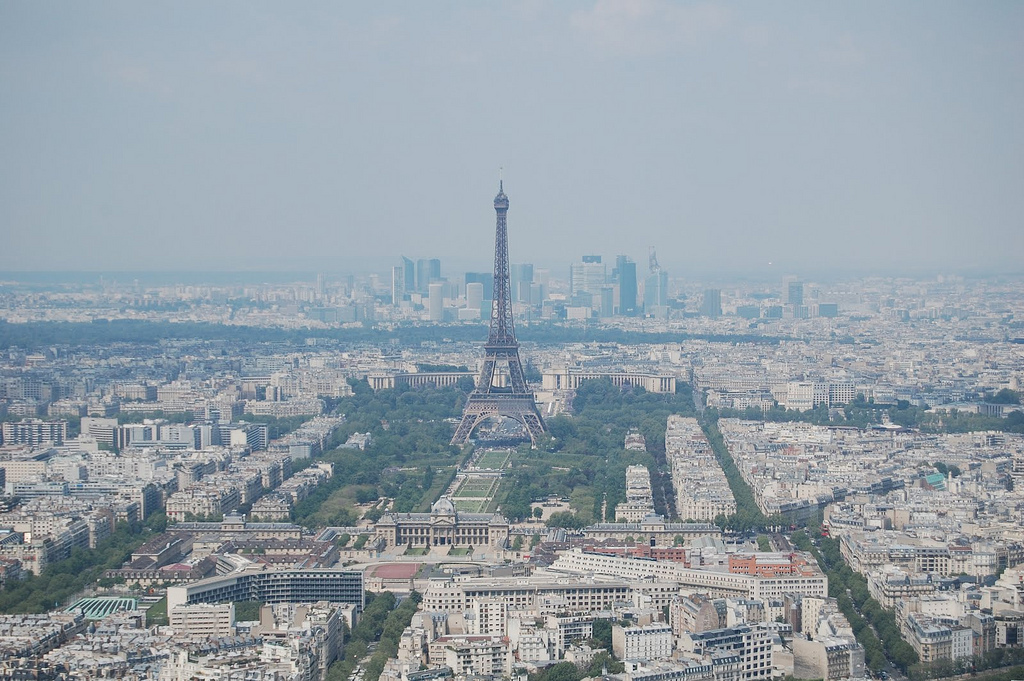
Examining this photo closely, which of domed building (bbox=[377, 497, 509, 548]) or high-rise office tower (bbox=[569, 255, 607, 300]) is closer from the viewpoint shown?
domed building (bbox=[377, 497, 509, 548])

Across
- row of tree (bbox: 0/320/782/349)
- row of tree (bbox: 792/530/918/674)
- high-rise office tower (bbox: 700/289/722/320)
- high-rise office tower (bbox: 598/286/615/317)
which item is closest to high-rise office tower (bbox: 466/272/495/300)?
high-rise office tower (bbox: 598/286/615/317)

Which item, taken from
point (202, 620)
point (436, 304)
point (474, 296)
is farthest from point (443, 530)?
point (474, 296)

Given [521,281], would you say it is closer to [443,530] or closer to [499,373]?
[499,373]

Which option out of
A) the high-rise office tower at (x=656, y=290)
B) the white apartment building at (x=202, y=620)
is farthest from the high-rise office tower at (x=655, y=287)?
the white apartment building at (x=202, y=620)

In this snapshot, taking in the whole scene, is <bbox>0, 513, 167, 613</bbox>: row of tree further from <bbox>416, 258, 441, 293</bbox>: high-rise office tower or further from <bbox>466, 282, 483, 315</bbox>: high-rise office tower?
<bbox>416, 258, 441, 293</bbox>: high-rise office tower

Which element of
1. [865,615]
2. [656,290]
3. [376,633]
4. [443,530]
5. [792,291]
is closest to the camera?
[376,633]

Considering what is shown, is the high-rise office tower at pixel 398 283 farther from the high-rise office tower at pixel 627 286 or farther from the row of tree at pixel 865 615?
the row of tree at pixel 865 615
